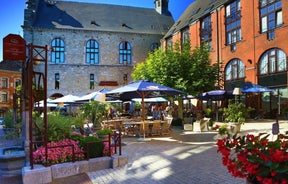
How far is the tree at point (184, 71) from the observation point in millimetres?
18861

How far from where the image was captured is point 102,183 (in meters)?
5.60

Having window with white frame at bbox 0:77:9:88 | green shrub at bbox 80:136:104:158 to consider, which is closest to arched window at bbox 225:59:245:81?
green shrub at bbox 80:136:104:158

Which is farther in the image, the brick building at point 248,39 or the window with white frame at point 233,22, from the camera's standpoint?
the window with white frame at point 233,22

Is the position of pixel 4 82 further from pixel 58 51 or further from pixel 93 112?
pixel 93 112

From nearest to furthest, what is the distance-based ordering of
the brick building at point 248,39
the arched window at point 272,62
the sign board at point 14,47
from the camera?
the sign board at point 14,47 < the arched window at point 272,62 < the brick building at point 248,39

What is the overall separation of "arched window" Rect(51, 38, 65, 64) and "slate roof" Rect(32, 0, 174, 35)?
6.64ft

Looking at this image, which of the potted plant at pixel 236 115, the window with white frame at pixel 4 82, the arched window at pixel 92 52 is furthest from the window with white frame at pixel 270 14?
the window with white frame at pixel 4 82

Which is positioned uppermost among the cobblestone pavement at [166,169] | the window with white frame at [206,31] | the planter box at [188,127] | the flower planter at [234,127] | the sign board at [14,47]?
the window with white frame at [206,31]

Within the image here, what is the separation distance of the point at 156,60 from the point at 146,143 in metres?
10.6

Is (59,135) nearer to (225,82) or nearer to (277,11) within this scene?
(277,11)

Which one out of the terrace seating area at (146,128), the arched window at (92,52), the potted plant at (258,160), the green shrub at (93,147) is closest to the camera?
the potted plant at (258,160)

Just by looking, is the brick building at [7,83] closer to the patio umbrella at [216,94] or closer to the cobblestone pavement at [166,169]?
the patio umbrella at [216,94]

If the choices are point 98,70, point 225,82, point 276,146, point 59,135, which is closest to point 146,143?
point 59,135

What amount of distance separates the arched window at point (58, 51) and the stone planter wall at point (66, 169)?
34.6 metres
